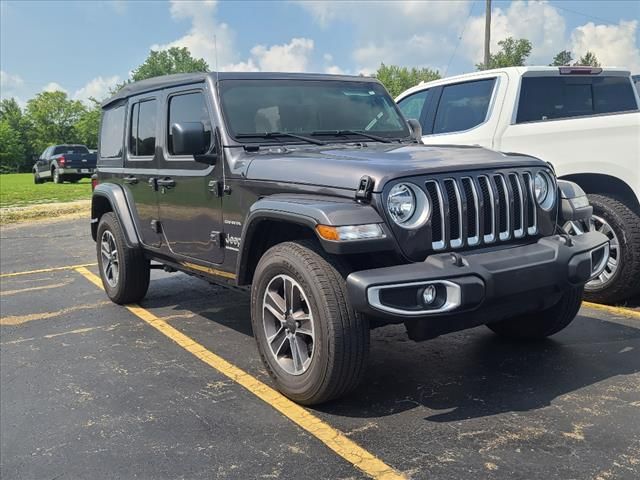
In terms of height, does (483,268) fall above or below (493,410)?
above

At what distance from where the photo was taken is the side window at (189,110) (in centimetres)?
446

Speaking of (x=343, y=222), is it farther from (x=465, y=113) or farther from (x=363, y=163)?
(x=465, y=113)

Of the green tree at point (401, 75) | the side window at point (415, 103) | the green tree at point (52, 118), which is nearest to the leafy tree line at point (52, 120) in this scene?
the green tree at point (52, 118)

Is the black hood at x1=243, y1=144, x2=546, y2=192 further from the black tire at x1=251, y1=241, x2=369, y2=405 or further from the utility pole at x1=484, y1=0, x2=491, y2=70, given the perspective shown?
the utility pole at x1=484, y1=0, x2=491, y2=70

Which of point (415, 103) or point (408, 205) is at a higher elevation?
point (415, 103)

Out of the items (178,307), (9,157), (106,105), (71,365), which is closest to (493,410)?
(71,365)

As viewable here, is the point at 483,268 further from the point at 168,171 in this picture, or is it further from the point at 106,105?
the point at 106,105

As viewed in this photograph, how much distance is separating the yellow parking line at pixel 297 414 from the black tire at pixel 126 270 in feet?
2.50

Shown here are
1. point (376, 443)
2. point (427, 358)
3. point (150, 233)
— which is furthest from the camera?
point (150, 233)

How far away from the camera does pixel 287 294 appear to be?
3.54 m

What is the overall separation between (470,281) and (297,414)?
1.24 metres

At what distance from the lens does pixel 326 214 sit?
10.3 feet

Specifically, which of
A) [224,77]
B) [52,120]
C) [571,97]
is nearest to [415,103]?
[571,97]

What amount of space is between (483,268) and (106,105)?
15.7ft
